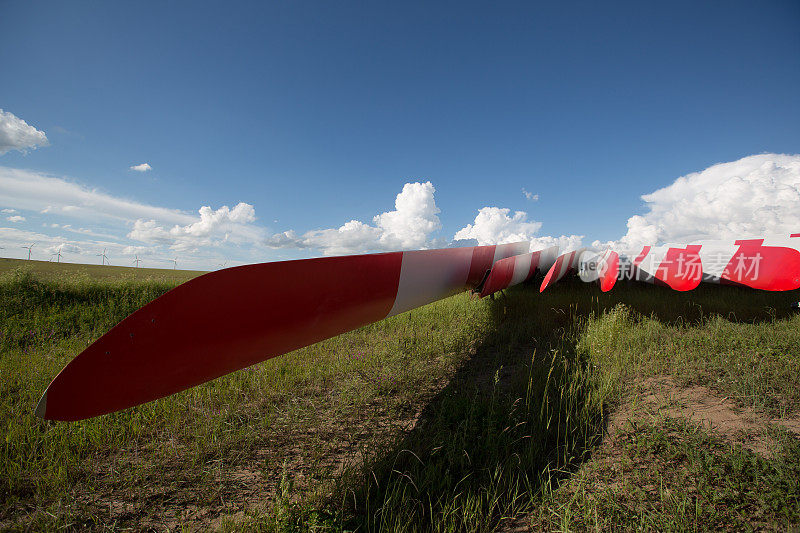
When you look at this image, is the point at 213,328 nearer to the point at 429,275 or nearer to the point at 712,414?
the point at 429,275

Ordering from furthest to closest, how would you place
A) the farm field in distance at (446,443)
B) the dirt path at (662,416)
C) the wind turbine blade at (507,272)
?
1. the wind turbine blade at (507,272)
2. the dirt path at (662,416)
3. the farm field in distance at (446,443)

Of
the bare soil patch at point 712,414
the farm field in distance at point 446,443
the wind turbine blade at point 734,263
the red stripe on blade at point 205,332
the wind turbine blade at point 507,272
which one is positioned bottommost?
the farm field in distance at point 446,443

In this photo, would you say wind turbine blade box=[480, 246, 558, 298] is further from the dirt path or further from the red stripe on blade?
the red stripe on blade

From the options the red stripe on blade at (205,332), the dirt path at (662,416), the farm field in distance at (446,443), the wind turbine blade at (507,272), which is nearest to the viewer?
the red stripe on blade at (205,332)

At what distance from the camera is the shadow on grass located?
1.54 meters

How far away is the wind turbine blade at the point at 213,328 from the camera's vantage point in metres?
0.99

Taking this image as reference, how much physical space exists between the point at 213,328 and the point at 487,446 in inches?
70.9

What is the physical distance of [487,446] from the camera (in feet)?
6.50

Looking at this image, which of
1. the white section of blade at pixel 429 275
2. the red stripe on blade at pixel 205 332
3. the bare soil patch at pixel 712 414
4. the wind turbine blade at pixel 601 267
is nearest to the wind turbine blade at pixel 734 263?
the wind turbine blade at pixel 601 267

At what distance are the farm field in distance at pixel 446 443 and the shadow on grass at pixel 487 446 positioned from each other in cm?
1

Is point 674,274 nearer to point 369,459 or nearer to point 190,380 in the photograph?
point 369,459

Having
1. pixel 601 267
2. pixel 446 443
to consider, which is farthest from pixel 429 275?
pixel 601 267

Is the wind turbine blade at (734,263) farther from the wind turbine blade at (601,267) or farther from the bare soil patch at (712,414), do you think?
the bare soil patch at (712,414)

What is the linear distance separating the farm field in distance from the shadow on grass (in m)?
0.01
